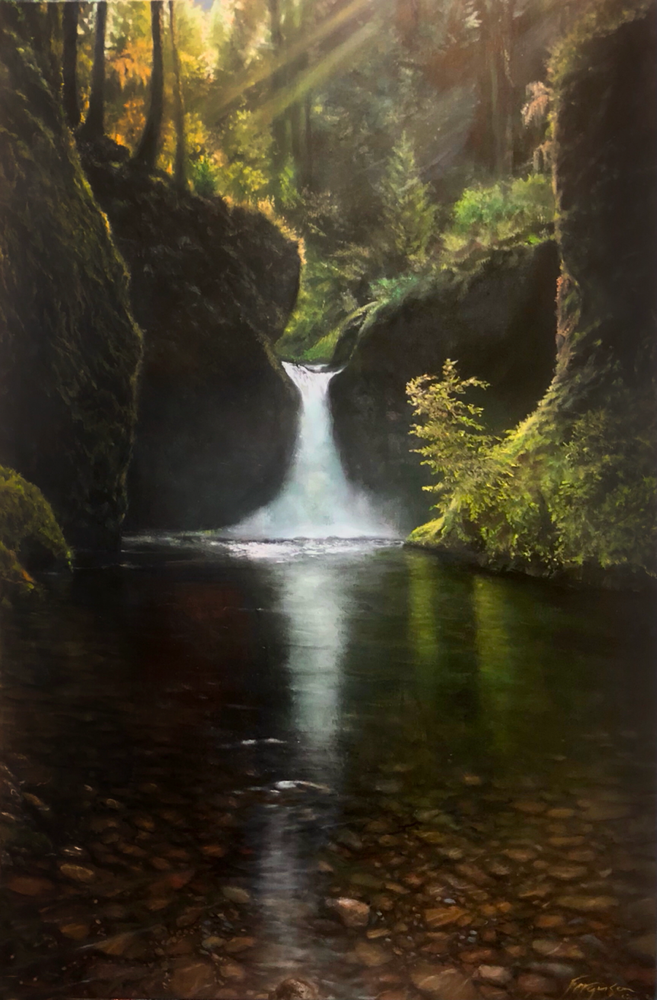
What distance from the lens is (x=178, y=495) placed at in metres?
3.64

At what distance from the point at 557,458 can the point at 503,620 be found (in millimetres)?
675

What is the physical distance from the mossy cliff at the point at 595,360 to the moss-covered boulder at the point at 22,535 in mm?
1536

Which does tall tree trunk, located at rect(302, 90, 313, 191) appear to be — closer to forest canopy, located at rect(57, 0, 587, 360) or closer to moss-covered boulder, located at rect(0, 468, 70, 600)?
forest canopy, located at rect(57, 0, 587, 360)

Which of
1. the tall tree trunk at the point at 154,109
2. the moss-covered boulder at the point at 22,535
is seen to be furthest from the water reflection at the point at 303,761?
the tall tree trunk at the point at 154,109

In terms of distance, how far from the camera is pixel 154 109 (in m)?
3.13

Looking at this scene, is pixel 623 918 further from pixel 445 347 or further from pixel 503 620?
pixel 445 347

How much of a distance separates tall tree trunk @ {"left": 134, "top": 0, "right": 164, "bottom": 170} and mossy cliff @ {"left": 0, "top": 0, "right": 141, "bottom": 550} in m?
0.32

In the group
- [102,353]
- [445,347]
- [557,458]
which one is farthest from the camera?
[102,353]

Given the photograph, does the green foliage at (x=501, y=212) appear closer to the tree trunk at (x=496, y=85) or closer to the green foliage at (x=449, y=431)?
the tree trunk at (x=496, y=85)

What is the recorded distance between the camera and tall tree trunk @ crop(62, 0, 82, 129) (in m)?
2.86

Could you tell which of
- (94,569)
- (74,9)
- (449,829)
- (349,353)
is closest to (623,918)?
(449,829)

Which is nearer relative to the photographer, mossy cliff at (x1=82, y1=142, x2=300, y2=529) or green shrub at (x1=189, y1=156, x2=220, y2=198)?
green shrub at (x1=189, y1=156, x2=220, y2=198)

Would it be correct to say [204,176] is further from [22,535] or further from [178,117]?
[22,535]
